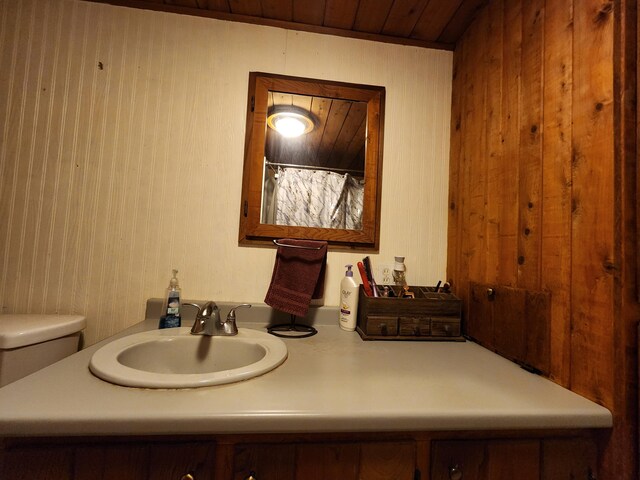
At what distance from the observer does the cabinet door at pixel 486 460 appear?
21.2 inches

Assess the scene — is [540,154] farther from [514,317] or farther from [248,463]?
[248,463]

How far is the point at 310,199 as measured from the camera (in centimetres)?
110

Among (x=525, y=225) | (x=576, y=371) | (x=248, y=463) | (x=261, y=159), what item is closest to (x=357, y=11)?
(x=261, y=159)

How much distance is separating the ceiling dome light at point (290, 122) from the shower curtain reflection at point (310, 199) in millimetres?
153

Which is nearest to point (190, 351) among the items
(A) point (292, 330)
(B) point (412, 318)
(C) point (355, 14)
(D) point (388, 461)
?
(A) point (292, 330)

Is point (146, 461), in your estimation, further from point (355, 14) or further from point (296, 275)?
point (355, 14)

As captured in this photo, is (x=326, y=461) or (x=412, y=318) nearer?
(x=326, y=461)

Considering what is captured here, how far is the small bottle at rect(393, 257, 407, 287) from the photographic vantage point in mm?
1091

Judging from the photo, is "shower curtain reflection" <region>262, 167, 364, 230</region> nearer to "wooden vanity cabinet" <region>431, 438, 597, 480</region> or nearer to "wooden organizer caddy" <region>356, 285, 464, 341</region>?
"wooden organizer caddy" <region>356, 285, 464, 341</region>

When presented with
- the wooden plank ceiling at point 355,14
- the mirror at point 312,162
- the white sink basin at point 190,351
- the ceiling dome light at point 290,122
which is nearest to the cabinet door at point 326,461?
the white sink basin at point 190,351

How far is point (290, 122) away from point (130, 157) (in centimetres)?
62

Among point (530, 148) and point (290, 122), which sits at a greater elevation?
point (290, 122)

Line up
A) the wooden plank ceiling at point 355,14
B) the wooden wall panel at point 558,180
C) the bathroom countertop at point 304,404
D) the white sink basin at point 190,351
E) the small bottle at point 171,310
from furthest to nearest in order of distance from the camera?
the wooden plank ceiling at point 355,14 < the small bottle at point 171,310 < the white sink basin at point 190,351 < the wooden wall panel at point 558,180 < the bathroom countertop at point 304,404

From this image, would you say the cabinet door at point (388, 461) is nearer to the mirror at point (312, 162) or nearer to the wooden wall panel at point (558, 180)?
the wooden wall panel at point (558, 180)
